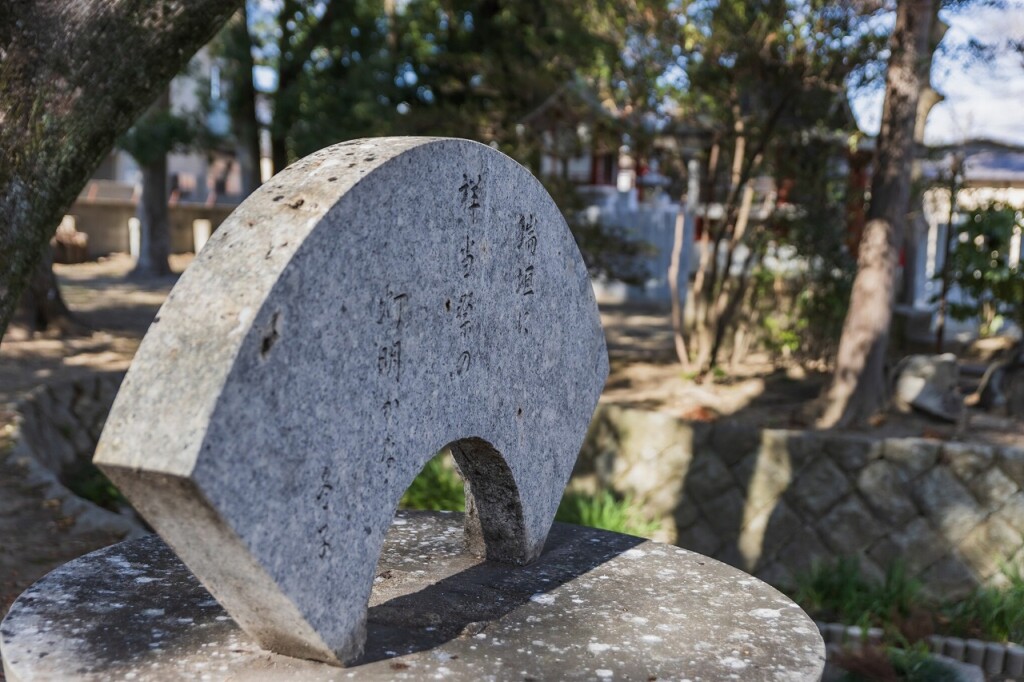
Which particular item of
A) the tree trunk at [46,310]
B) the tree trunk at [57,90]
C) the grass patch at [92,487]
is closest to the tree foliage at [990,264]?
the grass patch at [92,487]

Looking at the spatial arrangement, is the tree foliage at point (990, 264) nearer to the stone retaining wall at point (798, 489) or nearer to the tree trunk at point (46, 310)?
the stone retaining wall at point (798, 489)

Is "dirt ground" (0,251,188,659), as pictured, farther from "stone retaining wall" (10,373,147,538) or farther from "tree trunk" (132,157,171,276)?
"tree trunk" (132,157,171,276)

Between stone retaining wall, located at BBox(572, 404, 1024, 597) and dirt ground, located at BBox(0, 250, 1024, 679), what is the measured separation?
2.51 feet

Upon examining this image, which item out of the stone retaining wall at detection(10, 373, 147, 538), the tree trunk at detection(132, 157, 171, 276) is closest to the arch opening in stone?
the stone retaining wall at detection(10, 373, 147, 538)

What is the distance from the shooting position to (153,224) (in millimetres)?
16266

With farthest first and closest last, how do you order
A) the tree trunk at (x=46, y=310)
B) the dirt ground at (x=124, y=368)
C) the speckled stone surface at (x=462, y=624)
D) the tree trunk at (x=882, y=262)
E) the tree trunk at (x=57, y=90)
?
the tree trunk at (x=46, y=310), the tree trunk at (x=882, y=262), the dirt ground at (x=124, y=368), the tree trunk at (x=57, y=90), the speckled stone surface at (x=462, y=624)

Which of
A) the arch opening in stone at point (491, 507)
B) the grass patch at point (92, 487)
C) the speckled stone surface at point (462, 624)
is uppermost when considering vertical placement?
the arch opening in stone at point (491, 507)

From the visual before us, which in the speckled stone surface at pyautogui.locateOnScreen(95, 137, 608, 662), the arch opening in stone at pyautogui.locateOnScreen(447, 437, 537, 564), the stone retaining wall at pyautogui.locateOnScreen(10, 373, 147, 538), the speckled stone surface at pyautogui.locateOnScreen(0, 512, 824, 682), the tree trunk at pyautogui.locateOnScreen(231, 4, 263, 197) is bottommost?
the stone retaining wall at pyautogui.locateOnScreen(10, 373, 147, 538)

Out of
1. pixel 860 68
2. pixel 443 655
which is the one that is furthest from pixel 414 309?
pixel 860 68

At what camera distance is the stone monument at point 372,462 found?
2023 millimetres

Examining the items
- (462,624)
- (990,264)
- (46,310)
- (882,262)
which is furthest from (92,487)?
(990,264)

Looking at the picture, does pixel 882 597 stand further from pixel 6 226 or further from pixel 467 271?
pixel 6 226

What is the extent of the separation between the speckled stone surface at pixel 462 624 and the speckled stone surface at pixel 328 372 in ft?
0.62

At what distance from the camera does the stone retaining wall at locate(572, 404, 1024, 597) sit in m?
6.70
